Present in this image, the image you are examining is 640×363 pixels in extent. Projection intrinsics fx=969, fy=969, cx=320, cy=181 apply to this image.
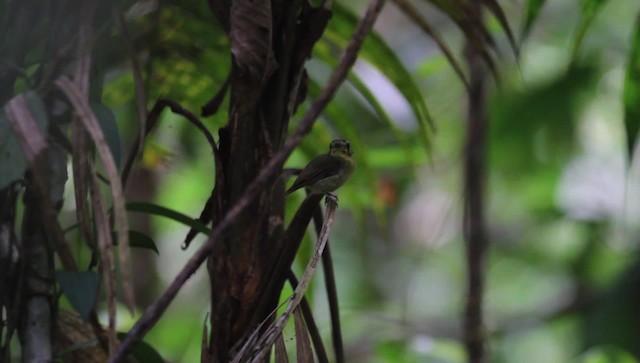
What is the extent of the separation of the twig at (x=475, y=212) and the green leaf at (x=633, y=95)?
18.6 inches

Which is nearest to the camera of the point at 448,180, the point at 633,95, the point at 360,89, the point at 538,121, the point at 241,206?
the point at 241,206

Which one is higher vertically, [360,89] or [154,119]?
[360,89]

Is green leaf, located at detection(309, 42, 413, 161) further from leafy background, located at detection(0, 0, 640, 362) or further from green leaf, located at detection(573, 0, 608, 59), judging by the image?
green leaf, located at detection(573, 0, 608, 59)

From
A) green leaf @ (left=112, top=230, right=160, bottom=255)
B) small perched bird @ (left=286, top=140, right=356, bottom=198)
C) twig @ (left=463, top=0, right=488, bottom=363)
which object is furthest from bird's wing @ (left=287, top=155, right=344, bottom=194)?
twig @ (left=463, top=0, right=488, bottom=363)

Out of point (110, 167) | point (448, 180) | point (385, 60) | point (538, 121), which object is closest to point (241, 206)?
point (110, 167)

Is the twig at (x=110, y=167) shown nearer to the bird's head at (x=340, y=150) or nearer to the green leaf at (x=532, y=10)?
the bird's head at (x=340, y=150)

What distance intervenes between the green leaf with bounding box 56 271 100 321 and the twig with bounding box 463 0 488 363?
2.82ft

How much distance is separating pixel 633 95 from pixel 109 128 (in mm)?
508

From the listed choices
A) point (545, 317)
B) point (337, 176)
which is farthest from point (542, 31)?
point (337, 176)

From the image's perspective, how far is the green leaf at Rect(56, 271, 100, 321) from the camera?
0.62 meters

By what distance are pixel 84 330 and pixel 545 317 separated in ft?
5.69

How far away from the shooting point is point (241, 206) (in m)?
0.62

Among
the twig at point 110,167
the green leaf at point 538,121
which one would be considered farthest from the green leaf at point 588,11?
the green leaf at point 538,121

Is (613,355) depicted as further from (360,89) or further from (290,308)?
(290,308)
